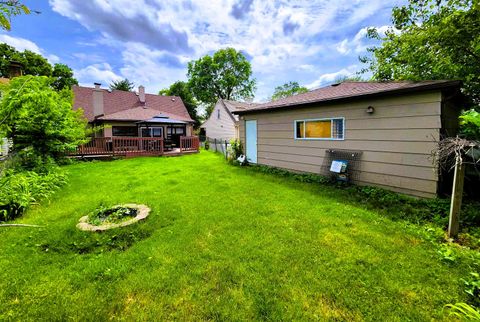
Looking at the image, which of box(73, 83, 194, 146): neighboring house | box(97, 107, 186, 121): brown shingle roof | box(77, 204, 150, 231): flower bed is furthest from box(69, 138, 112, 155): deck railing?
box(77, 204, 150, 231): flower bed

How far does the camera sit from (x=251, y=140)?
930 centimetres

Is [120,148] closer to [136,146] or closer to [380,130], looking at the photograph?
[136,146]

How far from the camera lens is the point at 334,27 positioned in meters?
8.22

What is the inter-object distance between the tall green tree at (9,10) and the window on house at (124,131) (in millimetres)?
15080

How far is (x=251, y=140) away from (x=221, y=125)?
41.5 ft

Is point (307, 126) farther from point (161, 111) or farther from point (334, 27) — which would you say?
point (161, 111)

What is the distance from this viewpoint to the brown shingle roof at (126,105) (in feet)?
52.1

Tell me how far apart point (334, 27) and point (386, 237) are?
8.27 meters

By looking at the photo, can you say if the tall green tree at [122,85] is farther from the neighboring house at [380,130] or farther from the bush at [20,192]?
the neighboring house at [380,130]

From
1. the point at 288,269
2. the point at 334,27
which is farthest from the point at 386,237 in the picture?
the point at 334,27

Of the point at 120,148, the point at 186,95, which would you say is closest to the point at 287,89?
the point at 186,95

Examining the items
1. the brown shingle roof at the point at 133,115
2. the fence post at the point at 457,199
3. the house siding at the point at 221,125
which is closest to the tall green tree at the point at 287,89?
the house siding at the point at 221,125

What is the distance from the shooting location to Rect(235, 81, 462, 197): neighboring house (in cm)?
437

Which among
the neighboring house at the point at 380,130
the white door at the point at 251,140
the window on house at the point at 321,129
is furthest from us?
the white door at the point at 251,140
